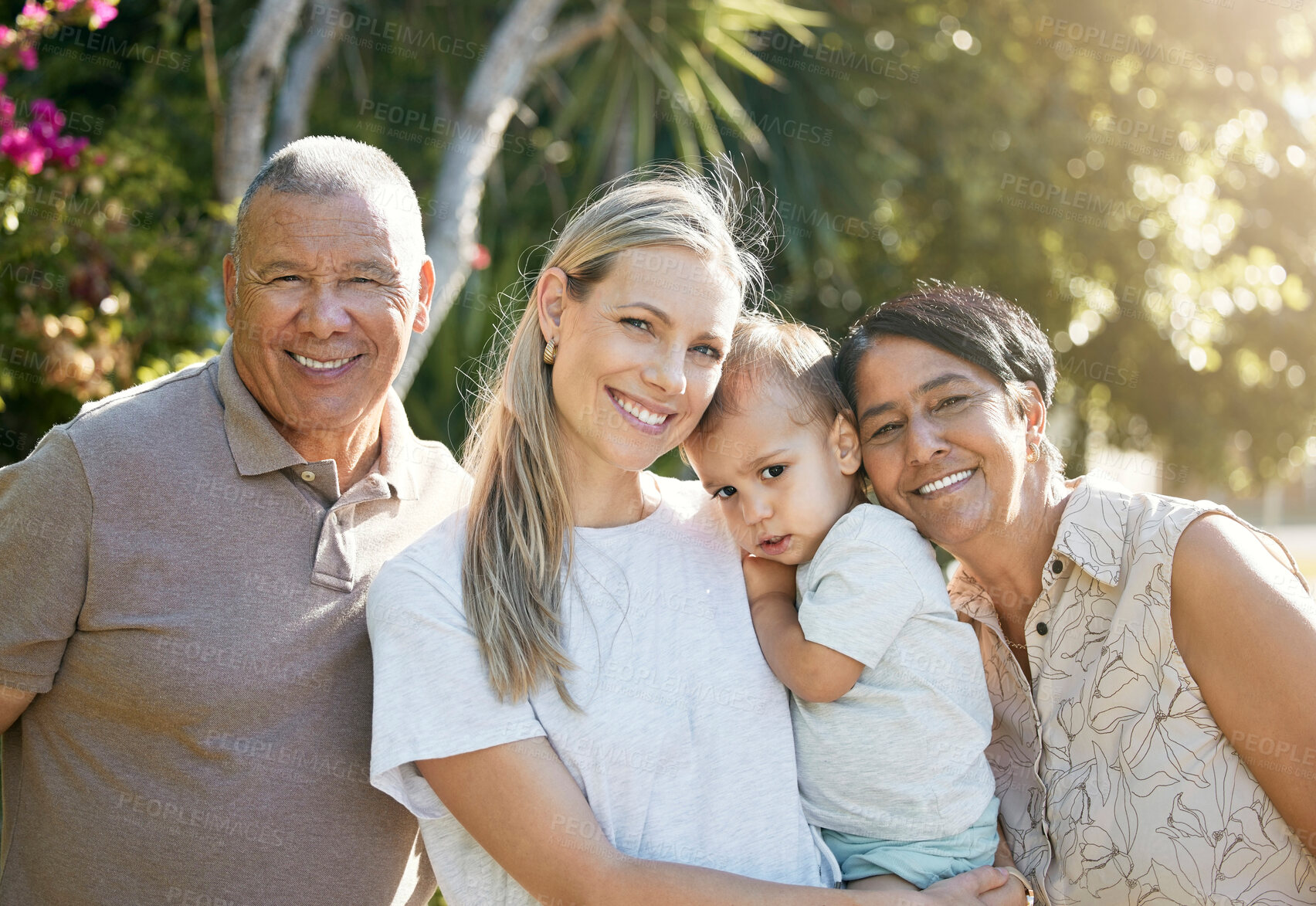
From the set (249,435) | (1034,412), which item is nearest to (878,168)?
(1034,412)

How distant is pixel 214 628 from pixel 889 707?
4.48 feet

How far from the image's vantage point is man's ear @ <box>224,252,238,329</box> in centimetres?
238

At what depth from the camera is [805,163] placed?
6922 millimetres

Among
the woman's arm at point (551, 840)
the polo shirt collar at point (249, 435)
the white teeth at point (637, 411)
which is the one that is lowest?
the woman's arm at point (551, 840)

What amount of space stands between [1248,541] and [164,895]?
234 centimetres

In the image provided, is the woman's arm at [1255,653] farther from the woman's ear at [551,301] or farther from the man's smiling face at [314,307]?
the man's smiling face at [314,307]

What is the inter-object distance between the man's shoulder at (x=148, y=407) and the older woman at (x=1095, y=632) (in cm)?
147

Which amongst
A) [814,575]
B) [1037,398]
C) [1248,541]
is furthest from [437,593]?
[1248,541]

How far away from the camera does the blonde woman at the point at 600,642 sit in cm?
185

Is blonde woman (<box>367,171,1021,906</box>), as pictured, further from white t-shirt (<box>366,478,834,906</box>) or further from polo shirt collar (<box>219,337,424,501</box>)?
polo shirt collar (<box>219,337,424,501</box>)

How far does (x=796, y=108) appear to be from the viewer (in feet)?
23.3

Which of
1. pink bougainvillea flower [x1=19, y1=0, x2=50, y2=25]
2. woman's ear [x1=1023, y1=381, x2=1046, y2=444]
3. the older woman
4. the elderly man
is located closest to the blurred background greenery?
pink bougainvillea flower [x1=19, y1=0, x2=50, y2=25]

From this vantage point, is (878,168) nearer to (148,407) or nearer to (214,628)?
(148,407)

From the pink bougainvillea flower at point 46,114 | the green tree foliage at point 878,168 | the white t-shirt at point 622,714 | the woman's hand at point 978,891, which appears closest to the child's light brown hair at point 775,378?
the white t-shirt at point 622,714
